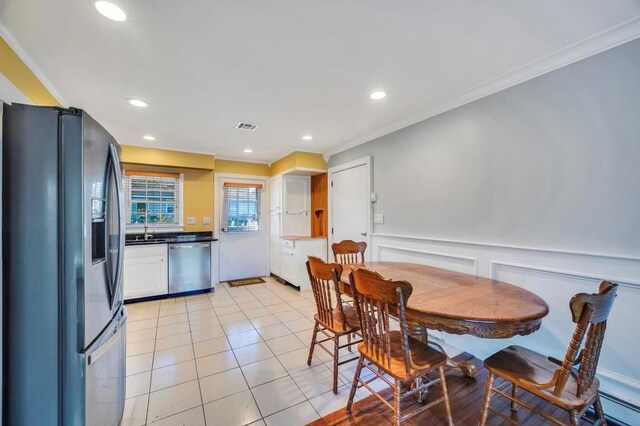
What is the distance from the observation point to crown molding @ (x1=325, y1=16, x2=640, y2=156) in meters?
1.62

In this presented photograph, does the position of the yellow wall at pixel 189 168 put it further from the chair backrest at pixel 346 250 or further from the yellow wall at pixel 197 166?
the chair backrest at pixel 346 250

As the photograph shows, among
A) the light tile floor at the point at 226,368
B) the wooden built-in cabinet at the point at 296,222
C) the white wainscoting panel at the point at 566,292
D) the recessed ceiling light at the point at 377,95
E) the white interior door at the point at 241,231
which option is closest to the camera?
the white wainscoting panel at the point at 566,292

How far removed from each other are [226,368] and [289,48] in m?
2.53

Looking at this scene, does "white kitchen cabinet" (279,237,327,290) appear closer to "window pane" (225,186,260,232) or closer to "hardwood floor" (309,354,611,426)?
"window pane" (225,186,260,232)

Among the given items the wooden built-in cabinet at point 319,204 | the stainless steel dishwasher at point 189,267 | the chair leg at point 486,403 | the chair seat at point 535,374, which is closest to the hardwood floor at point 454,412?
the chair leg at point 486,403

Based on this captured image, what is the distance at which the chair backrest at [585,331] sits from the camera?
116 cm

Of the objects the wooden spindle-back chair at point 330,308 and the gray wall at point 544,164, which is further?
the wooden spindle-back chair at point 330,308

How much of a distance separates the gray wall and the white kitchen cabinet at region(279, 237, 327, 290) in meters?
1.95

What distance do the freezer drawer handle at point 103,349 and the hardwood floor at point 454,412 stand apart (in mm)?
1226

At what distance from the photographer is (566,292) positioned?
1885 millimetres

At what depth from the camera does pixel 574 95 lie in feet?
6.04

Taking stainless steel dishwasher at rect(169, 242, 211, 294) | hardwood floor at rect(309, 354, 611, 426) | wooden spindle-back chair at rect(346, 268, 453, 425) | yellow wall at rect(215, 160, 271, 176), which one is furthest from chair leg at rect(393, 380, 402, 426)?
yellow wall at rect(215, 160, 271, 176)

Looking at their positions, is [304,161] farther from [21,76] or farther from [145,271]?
[21,76]

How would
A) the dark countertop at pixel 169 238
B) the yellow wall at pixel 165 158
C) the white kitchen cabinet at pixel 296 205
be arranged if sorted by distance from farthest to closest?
the white kitchen cabinet at pixel 296 205 < the yellow wall at pixel 165 158 < the dark countertop at pixel 169 238
